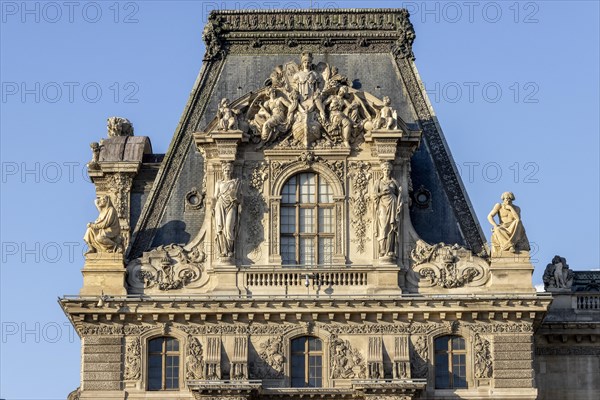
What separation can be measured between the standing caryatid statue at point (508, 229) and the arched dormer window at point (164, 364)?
35.3 feet

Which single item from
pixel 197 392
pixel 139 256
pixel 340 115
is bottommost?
pixel 197 392

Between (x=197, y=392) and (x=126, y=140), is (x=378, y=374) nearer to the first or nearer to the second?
(x=197, y=392)

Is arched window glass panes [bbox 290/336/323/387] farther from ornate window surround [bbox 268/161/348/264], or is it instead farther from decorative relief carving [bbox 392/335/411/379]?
ornate window surround [bbox 268/161/348/264]

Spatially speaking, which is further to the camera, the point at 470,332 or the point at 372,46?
the point at 372,46

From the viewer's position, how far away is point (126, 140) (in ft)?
252

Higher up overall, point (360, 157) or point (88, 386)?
point (360, 157)

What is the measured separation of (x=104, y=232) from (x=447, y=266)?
436 inches

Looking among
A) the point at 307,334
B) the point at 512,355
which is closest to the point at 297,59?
the point at 307,334

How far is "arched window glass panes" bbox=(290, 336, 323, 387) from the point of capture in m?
70.9

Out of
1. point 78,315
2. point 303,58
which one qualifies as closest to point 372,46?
point 303,58

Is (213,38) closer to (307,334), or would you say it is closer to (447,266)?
(307,334)

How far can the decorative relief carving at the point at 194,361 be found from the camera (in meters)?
70.7

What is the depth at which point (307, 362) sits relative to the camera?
7106 centimetres

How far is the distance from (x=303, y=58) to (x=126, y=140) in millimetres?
7244
